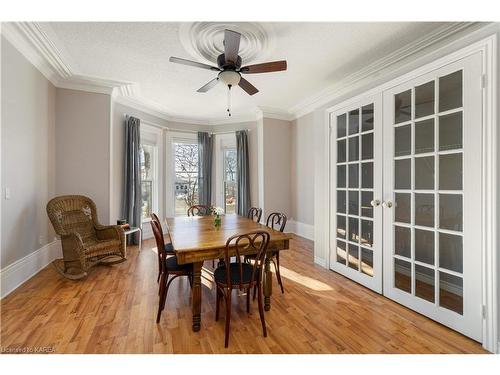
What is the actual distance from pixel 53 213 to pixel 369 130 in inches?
155

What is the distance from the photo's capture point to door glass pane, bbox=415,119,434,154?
83.0 inches

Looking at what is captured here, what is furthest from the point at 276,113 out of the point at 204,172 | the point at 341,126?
the point at 341,126

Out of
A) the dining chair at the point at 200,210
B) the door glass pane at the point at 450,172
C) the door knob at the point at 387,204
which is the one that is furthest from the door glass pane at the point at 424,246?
the dining chair at the point at 200,210

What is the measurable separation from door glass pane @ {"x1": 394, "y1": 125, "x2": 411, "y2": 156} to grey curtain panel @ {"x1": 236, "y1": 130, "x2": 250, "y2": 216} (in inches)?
128

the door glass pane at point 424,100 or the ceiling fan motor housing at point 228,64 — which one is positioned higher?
the ceiling fan motor housing at point 228,64

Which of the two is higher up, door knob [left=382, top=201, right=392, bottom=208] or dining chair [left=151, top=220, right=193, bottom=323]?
door knob [left=382, top=201, right=392, bottom=208]

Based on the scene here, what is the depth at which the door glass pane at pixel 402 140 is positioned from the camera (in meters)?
2.30

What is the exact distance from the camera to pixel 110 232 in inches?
127

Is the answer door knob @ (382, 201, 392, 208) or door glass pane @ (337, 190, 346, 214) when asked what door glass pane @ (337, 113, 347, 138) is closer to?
door glass pane @ (337, 190, 346, 214)

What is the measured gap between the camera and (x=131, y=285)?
2.74 m

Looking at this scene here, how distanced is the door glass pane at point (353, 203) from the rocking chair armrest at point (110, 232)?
304 cm

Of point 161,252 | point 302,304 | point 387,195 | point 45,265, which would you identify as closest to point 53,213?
point 45,265

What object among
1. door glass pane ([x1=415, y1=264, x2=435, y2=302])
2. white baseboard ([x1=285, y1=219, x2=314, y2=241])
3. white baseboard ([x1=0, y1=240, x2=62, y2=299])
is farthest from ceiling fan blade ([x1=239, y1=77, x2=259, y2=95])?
white baseboard ([x1=0, y1=240, x2=62, y2=299])

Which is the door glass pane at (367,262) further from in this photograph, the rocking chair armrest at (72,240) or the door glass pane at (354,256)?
the rocking chair armrest at (72,240)
